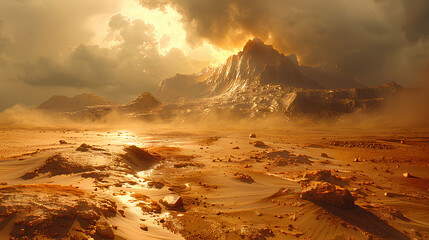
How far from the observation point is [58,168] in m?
9.45

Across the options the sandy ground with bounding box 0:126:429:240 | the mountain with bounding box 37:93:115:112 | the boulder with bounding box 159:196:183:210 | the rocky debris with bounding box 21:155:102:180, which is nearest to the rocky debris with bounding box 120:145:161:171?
the sandy ground with bounding box 0:126:429:240

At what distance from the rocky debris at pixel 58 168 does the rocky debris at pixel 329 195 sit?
8.48m

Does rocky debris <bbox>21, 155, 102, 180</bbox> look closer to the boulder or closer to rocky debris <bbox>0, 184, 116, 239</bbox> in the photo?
rocky debris <bbox>0, 184, 116, 239</bbox>

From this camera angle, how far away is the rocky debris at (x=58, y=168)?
30.0ft

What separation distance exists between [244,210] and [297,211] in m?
1.60

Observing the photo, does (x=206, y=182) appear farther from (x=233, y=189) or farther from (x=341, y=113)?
(x=341, y=113)

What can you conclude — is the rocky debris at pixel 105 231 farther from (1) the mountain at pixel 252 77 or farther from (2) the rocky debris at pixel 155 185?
(1) the mountain at pixel 252 77

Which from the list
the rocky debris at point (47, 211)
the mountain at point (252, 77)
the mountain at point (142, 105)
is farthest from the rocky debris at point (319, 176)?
the mountain at point (252, 77)

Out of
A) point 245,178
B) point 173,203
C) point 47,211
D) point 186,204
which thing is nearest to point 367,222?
point 245,178

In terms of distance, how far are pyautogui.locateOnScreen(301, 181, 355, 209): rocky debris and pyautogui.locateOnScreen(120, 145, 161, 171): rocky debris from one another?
8592mm

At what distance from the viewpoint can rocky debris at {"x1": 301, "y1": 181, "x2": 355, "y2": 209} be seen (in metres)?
6.61

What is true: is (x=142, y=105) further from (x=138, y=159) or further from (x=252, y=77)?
(x=138, y=159)

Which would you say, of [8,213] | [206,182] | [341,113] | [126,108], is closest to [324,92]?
[341,113]

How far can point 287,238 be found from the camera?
5.48 metres
